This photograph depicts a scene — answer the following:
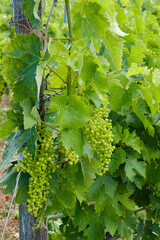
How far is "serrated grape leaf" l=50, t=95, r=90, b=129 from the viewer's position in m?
1.13

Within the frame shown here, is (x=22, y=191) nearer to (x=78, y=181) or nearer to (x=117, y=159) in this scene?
(x=78, y=181)

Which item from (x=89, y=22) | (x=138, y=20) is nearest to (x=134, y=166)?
(x=89, y=22)

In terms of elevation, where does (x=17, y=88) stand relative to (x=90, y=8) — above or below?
below

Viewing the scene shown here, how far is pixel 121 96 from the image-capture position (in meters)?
1.73

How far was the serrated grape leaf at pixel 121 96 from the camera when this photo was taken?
5.58 ft

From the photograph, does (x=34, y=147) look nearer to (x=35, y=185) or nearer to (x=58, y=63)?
(x=35, y=185)

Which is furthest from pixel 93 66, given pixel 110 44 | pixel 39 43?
pixel 39 43

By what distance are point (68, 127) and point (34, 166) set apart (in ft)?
0.82

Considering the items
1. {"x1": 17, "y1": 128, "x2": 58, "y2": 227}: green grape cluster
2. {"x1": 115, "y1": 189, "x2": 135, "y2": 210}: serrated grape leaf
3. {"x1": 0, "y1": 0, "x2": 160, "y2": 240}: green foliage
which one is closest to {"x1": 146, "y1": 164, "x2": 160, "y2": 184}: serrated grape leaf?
{"x1": 0, "y1": 0, "x2": 160, "y2": 240}: green foliage

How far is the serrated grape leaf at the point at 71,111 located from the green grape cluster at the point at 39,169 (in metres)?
0.16

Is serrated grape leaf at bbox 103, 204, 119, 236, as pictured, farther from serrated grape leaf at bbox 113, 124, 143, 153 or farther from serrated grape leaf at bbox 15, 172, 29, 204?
serrated grape leaf at bbox 15, 172, 29, 204

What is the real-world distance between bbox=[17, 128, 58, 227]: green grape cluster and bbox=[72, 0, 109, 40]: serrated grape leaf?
47cm

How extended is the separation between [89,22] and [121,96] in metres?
0.66

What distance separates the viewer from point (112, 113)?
6.31 ft
